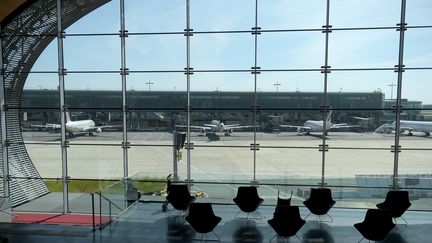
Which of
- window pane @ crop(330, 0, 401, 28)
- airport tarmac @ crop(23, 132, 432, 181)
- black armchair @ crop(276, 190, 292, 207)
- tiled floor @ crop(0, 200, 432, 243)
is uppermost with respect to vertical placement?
window pane @ crop(330, 0, 401, 28)

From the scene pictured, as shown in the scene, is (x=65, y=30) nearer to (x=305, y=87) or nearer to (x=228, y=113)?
(x=228, y=113)

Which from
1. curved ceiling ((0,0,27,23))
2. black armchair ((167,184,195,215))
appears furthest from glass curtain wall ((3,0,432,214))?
curved ceiling ((0,0,27,23))

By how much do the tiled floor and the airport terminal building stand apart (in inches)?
4.6

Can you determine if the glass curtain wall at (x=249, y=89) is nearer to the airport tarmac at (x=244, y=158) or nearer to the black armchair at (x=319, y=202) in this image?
the airport tarmac at (x=244, y=158)

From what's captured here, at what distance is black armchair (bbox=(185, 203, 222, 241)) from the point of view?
477cm

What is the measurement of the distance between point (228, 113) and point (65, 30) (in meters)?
3.64

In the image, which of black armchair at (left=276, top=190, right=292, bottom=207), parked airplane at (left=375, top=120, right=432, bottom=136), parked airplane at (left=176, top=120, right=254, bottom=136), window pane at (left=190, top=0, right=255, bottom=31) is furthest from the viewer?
parked airplane at (left=176, top=120, right=254, bottom=136)

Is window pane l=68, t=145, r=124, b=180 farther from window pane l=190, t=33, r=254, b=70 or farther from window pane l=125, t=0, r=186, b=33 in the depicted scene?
window pane l=190, t=33, r=254, b=70

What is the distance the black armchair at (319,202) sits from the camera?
5371 millimetres

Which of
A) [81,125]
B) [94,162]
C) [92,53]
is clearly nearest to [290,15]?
[92,53]

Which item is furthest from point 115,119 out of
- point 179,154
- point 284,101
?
point 284,101

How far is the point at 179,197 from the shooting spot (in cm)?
587

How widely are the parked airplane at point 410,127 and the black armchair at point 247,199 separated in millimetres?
2870

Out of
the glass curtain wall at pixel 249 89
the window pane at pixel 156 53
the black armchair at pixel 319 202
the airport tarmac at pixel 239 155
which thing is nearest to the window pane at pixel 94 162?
the airport tarmac at pixel 239 155
